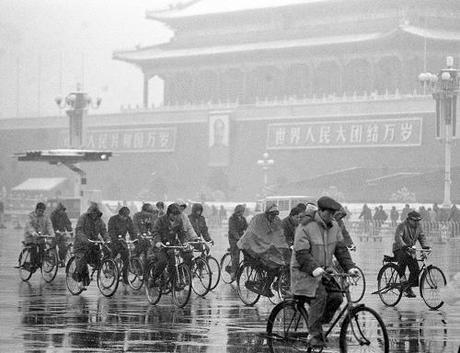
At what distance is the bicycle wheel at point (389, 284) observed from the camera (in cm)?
1546

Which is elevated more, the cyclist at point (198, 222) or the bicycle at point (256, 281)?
the cyclist at point (198, 222)

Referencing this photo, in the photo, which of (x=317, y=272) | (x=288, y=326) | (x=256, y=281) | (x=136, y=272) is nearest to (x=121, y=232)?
(x=136, y=272)

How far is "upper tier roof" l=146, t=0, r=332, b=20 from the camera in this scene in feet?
219

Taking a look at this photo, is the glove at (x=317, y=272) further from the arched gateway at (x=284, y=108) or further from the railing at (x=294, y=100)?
the railing at (x=294, y=100)

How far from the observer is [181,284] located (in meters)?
14.9

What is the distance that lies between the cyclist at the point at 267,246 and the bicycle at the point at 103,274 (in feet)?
5.82

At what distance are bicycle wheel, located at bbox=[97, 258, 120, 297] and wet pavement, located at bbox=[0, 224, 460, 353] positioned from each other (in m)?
0.13

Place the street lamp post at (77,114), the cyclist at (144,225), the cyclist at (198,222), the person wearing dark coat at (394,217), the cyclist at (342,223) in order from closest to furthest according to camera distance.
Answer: the cyclist at (342,223) → the cyclist at (144,225) → the cyclist at (198,222) → the person wearing dark coat at (394,217) → the street lamp post at (77,114)

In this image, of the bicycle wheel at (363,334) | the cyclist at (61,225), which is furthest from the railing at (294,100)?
the bicycle wheel at (363,334)

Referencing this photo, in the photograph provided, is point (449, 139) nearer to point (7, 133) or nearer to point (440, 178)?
point (440, 178)

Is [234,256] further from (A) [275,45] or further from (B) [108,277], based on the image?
(A) [275,45]

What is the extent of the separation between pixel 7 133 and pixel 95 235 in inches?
2264

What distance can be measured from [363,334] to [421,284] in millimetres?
5059

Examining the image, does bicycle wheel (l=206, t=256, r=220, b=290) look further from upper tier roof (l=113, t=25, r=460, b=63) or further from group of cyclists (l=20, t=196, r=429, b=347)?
upper tier roof (l=113, t=25, r=460, b=63)
